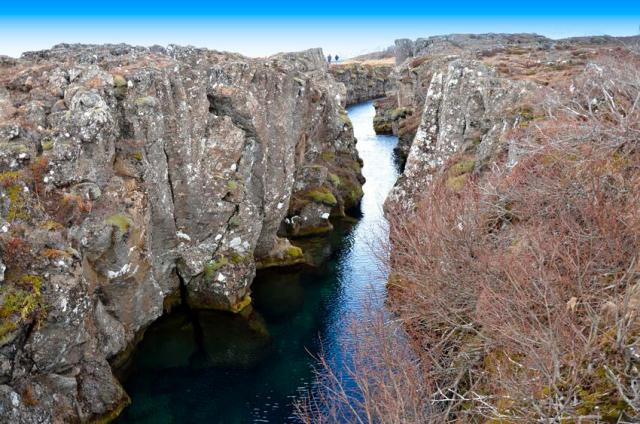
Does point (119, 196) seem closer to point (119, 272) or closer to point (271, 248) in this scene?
point (119, 272)

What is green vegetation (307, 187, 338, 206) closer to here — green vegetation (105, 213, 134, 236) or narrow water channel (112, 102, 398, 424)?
narrow water channel (112, 102, 398, 424)

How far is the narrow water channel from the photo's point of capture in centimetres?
2775

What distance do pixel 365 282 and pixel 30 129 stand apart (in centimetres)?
2427

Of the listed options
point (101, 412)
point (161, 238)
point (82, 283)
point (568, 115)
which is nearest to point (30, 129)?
point (82, 283)

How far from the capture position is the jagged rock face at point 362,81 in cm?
13662

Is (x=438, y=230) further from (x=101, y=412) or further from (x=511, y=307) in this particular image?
(x=101, y=412)

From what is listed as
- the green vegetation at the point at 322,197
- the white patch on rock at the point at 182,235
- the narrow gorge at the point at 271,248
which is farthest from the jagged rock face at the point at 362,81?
the white patch on rock at the point at 182,235

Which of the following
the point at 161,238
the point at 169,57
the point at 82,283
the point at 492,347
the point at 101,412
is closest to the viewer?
the point at 492,347

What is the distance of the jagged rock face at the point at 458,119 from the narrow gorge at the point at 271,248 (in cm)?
17

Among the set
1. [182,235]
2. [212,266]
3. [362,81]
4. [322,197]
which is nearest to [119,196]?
[182,235]

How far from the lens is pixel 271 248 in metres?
45.6

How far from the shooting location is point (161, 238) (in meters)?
35.2

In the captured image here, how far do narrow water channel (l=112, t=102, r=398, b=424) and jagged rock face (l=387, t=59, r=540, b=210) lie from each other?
754 centimetres

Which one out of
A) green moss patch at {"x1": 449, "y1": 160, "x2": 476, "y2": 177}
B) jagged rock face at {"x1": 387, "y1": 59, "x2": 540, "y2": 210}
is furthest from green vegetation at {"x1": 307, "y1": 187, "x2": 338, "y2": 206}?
green moss patch at {"x1": 449, "y1": 160, "x2": 476, "y2": 177}
